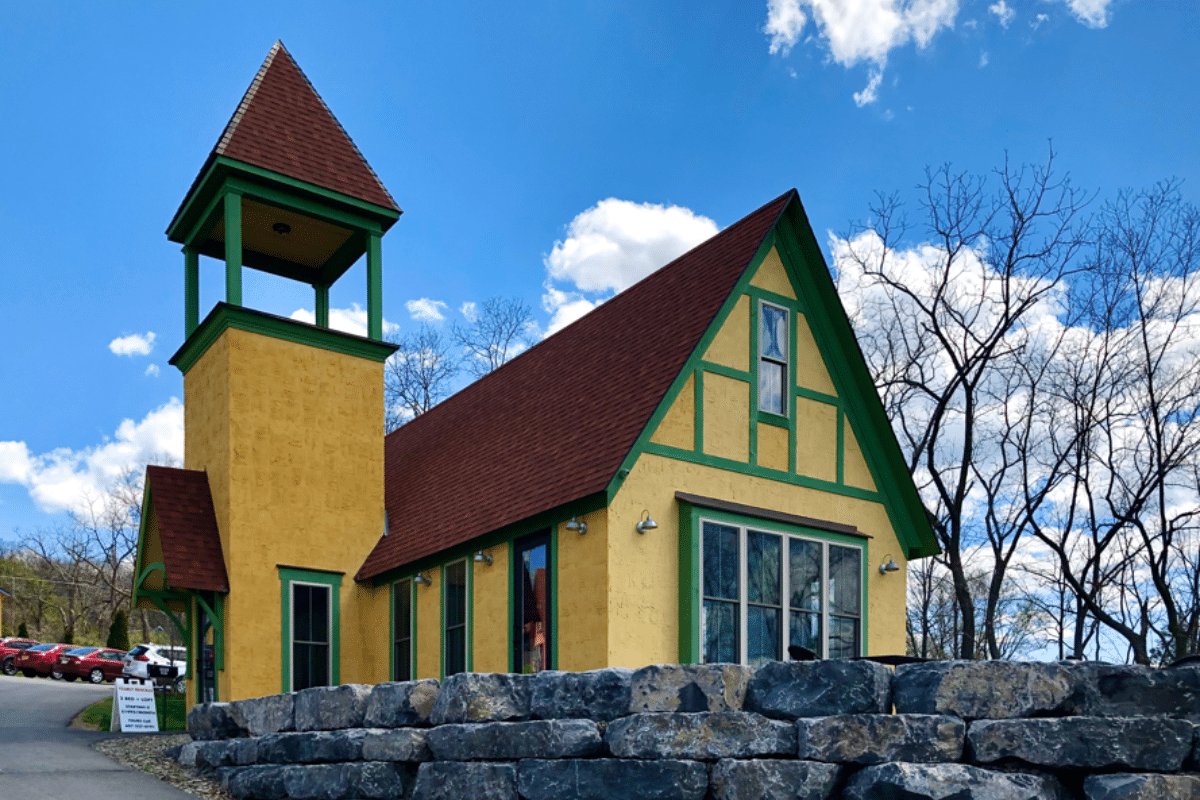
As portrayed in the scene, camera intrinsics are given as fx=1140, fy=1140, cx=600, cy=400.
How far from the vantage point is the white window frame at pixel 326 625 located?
15805 millimetres

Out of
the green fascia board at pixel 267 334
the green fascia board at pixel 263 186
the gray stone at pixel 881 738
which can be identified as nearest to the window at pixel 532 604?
the green fascia board at pixel 267 334

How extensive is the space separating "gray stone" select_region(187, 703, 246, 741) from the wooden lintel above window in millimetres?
5113

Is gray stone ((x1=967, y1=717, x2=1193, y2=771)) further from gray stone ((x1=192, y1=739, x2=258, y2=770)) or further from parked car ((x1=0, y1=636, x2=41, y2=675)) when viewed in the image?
parked car ((x1=0, y1=636, x2=41, y2=675))

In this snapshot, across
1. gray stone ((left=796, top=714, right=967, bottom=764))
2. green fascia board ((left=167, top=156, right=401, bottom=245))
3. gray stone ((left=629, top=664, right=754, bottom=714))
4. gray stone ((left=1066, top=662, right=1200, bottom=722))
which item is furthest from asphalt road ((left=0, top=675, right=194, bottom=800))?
green fascia board ((left=167, top=156, right=401, bottom=245))

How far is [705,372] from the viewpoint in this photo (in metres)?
13.3

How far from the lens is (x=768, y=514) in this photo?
1327cm

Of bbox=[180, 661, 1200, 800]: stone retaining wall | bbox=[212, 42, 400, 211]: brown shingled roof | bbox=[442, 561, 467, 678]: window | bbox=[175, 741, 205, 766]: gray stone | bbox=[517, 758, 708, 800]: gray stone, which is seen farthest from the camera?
bbox=[212, 42, 400, 211]: brown shingled roof

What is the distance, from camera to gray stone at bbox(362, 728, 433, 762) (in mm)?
8539

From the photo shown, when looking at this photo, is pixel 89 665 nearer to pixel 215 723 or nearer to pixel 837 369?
pixel 215 723

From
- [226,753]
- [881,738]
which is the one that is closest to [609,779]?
[881,738]

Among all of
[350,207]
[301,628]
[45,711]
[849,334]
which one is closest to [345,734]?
[301,628]

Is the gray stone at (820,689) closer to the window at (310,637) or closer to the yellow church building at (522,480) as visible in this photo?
the yellow church building at (522,480)

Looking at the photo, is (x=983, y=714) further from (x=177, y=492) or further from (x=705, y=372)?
(x=177, y=492)

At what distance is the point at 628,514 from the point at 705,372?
212 centimetres
